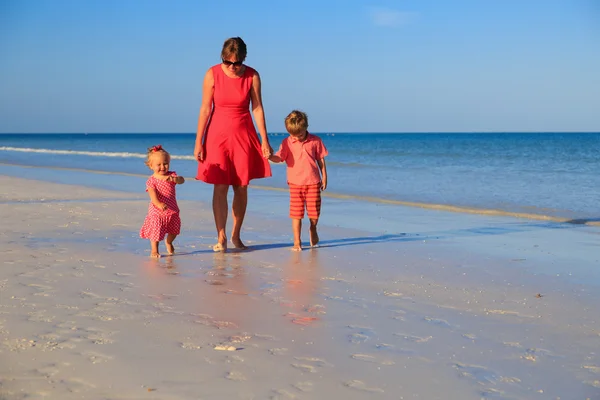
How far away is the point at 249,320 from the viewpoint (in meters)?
3.96

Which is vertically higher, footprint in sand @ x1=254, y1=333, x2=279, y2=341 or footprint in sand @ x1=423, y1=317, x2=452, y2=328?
footprint in sand @ x1=423, y1=317, x2=452, y2=328

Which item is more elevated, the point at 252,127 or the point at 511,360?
the point at 252,127

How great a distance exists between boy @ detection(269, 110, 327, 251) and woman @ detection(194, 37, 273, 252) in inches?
11.3

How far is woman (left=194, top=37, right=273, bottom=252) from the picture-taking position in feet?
20.5

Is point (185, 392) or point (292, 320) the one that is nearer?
point (185, 392)

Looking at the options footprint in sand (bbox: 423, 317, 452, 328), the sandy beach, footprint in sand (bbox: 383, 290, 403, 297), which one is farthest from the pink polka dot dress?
footprint in sand (bbox: 423, 317, 452, 328)

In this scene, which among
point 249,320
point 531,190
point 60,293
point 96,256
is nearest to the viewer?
point 249,320

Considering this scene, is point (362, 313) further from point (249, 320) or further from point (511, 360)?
point (511, 360)

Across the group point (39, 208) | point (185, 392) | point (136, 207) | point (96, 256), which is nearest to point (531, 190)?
point (136, 207)

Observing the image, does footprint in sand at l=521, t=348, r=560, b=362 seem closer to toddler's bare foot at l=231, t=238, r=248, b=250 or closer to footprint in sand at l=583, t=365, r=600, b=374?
footprint in sand at l=583, t=365, r=600, b=374

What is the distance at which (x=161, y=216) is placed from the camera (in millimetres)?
6074

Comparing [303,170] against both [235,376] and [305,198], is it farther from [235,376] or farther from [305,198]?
[235,376]

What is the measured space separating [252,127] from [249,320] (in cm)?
276

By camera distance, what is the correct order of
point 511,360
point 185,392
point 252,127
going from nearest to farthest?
point 185,392
point 511,360
point 252,127
